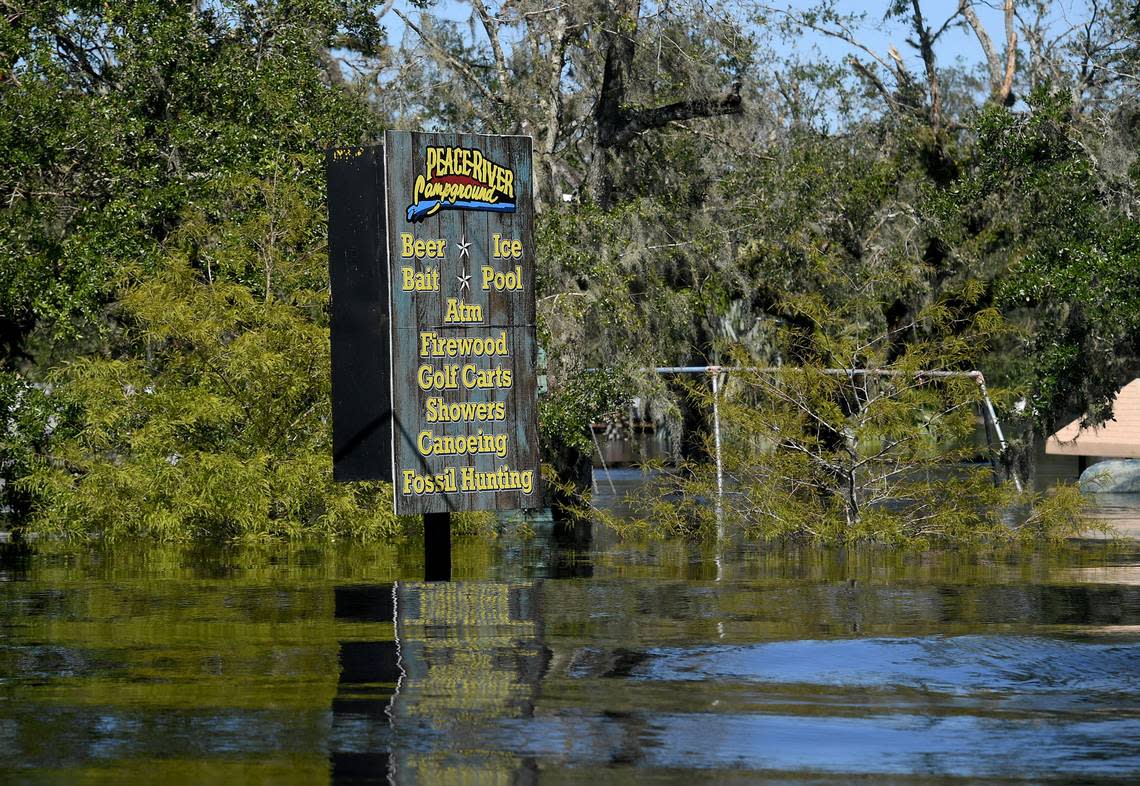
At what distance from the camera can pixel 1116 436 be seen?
4300cm

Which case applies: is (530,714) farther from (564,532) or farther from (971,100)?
(971,100)

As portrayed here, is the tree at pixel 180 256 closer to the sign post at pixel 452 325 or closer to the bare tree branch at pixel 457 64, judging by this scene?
the bare tree branch at pixel 457 64

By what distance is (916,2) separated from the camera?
34.6 m

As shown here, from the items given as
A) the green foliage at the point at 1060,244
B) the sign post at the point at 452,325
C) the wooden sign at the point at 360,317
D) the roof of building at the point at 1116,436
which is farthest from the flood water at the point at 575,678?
the roof of building at the point at 1116,436

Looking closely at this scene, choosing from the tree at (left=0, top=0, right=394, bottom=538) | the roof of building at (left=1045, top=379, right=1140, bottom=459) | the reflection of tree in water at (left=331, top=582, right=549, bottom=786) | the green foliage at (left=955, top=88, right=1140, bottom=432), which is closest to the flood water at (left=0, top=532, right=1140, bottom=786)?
Answer: the reflection of tree in water at (left=331, top=582, right=549, bottom=786)

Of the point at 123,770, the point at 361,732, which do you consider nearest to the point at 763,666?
the point at 361,732

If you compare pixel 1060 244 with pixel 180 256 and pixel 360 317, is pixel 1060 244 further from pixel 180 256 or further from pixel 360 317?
pixel 360 317

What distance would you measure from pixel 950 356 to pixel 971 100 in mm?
27915

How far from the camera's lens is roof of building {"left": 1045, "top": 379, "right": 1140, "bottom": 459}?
41.9 meters

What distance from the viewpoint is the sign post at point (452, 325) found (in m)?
14.8

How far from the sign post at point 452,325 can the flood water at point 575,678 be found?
40.6 inches

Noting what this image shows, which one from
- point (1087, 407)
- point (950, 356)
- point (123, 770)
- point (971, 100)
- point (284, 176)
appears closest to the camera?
point (123, 770)

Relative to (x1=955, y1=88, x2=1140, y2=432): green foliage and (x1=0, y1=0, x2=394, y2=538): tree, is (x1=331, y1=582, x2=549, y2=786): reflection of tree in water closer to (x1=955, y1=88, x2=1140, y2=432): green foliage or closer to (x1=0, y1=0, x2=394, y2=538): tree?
(x1=0, y1=0, x2=394, y2=538): tree

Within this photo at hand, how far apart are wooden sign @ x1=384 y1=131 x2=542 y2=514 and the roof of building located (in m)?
28.1
